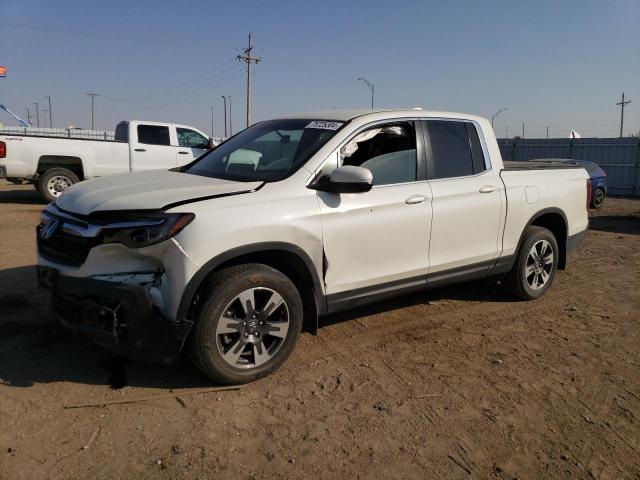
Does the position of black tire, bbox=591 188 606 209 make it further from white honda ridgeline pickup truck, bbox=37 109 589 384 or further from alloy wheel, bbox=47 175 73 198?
alloy wheel, bbox=47 175 73 198

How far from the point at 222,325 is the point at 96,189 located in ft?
4.41

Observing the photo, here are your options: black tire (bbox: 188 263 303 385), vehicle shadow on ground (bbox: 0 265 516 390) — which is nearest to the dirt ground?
vehicle shadow on ground (bbox: 0 265 516 390)

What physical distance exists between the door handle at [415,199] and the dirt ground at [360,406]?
3.73 feet

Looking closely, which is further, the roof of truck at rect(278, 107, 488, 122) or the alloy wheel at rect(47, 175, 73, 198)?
the alloy wheel at rect(47, 175, 73, 198)

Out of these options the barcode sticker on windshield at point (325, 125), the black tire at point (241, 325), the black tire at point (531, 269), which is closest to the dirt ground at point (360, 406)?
the black tire at point (241, 325)

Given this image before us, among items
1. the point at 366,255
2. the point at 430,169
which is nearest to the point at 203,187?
the point at 366,255

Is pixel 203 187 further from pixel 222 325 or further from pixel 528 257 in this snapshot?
pixel 528 257

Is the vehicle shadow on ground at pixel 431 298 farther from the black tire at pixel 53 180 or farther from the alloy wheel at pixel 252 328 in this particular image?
the black tire at pixel 53 180

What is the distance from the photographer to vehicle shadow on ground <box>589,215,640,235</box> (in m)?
11.1

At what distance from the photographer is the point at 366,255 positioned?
393cm

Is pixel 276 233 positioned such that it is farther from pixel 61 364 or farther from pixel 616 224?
pixel 616 224

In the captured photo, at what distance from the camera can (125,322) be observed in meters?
3.05

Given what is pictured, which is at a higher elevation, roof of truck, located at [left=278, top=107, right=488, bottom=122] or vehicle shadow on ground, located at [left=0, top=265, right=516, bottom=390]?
roof of truck, located at [left=278, top=107, right=488, bottom=122]

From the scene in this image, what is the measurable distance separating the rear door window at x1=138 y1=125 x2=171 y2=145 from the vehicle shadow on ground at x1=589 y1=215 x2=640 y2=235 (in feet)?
32.5
